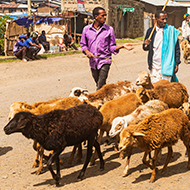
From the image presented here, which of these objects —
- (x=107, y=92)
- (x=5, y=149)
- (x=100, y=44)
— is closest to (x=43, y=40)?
(x=100, y=44)

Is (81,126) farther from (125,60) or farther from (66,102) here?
(125,60)

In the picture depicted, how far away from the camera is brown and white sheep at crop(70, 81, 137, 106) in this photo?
6.78 meters

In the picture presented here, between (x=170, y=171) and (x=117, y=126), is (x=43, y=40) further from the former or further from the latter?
(x=170, y=171)

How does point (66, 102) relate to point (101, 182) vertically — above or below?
above

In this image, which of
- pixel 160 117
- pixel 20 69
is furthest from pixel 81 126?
pixel 20 69

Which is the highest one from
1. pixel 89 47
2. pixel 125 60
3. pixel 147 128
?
pixel 89 47

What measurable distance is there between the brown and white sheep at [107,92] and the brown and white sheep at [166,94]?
46cm

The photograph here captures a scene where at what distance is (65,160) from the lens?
610 cm

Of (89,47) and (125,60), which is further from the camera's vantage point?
(125,60)

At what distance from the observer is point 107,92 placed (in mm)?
7035

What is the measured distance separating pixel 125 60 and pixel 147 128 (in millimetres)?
14141

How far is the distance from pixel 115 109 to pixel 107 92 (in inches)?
35.5

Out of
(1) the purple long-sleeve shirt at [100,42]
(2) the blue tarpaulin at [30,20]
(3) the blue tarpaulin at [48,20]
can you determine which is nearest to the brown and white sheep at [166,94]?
(1) the purple long-sleeve shirt at [100,42]

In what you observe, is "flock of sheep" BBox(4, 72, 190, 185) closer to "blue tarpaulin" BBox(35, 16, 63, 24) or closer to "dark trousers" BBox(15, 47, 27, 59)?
"dark trousers" BBox(15, 47, 27, 59)
